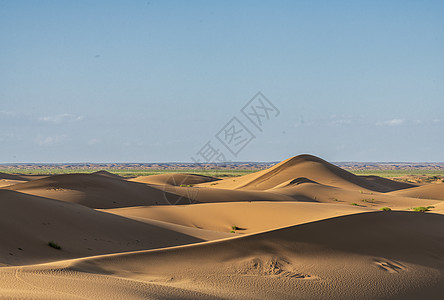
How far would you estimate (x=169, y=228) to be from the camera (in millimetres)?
17875

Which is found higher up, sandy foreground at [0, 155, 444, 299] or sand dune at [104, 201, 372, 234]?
sandy foreground at [0, 155, 444, 299]

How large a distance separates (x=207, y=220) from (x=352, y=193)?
2147 centimetres

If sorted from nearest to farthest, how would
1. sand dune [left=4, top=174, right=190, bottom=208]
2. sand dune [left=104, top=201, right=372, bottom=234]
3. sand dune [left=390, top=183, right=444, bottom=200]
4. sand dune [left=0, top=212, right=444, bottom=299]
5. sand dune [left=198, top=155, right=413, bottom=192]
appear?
sand dune [left=0, top=212, right=444, bottom=299] < sand dune [left=104, top=201, right=372, bottom=234] < sand dune [left=4, top=174, right=190, bottom=208] < sand dune [left=390, top=183, right=444, bottom=200] < sand dune [left=198, top=155, right=413, bottom=192]

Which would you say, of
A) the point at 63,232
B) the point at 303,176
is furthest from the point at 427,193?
the point at 63,232

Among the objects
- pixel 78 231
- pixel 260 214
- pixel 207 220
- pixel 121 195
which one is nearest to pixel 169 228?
pixel 78 231

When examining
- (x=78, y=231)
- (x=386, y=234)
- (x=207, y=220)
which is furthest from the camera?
(x=207, y=220)

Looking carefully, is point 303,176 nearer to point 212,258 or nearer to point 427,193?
point 427,193

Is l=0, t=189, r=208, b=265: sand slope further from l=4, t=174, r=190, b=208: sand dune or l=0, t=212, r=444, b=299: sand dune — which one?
l=4, t=174, r=190, b=208: sand dune

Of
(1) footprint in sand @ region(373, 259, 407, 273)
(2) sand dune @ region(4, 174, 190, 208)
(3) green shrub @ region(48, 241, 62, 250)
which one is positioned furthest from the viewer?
(2) sand dune @ region(4, 174, 190, 208)

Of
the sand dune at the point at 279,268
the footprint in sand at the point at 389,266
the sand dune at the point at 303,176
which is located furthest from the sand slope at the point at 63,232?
the sand dune at the point at 303,176

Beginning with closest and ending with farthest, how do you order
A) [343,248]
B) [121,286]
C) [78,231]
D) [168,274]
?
[121,286]
[168,274]
[343,248]
[78,231]

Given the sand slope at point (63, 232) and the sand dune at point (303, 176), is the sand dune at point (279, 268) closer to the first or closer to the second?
the sand slope at point (63, 232)

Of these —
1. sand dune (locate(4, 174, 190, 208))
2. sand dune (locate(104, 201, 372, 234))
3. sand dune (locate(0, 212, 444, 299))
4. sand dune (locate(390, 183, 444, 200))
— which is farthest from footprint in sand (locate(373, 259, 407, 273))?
sand dune (locate(390, 183, 444, 200))

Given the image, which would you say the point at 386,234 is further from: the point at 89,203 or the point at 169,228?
the point at 89,203
